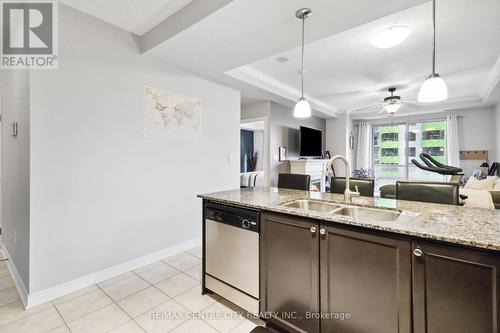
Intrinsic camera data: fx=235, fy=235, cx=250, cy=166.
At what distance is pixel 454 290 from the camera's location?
40.5 inches

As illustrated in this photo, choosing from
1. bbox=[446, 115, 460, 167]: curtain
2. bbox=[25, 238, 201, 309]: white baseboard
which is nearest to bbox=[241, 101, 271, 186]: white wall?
bbox=[25, 238, 201, 309]: white baseboard

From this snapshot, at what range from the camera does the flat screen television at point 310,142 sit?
561cm

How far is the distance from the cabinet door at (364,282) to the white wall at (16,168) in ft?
7.92

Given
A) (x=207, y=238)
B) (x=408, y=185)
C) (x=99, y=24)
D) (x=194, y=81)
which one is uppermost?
(x=99, y=24)

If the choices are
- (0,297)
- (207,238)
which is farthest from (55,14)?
(0,297)

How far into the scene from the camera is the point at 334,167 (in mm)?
6832

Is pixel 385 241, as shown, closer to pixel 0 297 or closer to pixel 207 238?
pixel 207 238

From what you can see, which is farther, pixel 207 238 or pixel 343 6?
pixel 207 238

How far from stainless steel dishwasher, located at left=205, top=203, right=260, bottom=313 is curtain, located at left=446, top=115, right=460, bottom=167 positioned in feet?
21.2

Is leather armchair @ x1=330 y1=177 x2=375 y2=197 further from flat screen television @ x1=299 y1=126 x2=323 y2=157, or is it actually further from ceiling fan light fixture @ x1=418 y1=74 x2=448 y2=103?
flat screen television @ x1=299 y1=126 x2=323 y2=157

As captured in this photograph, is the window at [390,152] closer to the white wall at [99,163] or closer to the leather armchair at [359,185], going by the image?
the leather armchair at [359,185]

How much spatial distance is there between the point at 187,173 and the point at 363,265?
2.49 metres

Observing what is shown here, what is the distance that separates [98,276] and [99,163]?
1136 millimetres

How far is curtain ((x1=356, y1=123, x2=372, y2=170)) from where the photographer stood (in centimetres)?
719
